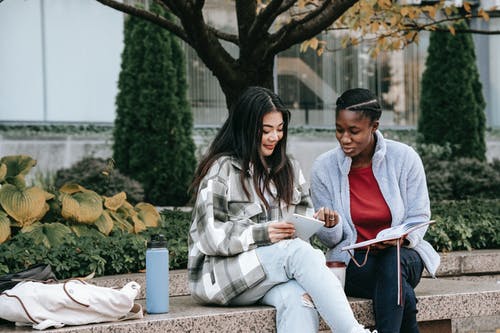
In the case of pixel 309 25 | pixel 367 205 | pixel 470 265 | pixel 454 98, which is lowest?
pixel 470 265

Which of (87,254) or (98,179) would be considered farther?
(98,179)

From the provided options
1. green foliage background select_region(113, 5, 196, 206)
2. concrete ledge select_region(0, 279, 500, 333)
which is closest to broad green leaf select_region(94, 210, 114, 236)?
concrete ledge select_region(0, 279, 500, 333)

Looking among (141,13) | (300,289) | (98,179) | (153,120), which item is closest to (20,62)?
(153,120)

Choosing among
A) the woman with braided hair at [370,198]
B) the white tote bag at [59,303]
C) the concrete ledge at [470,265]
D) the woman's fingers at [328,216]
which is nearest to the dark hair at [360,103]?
the woman with braided hair at [370,198]

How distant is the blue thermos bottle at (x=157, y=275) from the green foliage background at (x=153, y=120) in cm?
746

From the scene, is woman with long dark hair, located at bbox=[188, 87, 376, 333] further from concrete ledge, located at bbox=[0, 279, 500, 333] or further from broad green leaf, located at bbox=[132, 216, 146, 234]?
broad green leaf, located at bbox=[132, 216, 146, 234]

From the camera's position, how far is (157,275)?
4.63 metres

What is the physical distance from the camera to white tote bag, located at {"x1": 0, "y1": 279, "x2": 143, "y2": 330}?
13.8ft

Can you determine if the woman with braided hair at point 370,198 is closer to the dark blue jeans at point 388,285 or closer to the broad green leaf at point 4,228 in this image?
the dark blue jeans at point 388,285

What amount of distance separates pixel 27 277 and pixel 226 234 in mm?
980

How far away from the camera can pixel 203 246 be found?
182 inches

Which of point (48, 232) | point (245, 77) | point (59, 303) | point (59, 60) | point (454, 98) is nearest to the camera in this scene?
point (59, 303)

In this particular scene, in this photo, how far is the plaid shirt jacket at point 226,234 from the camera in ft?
15.0

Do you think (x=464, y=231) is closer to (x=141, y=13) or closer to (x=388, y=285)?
(x=388, y=285)
